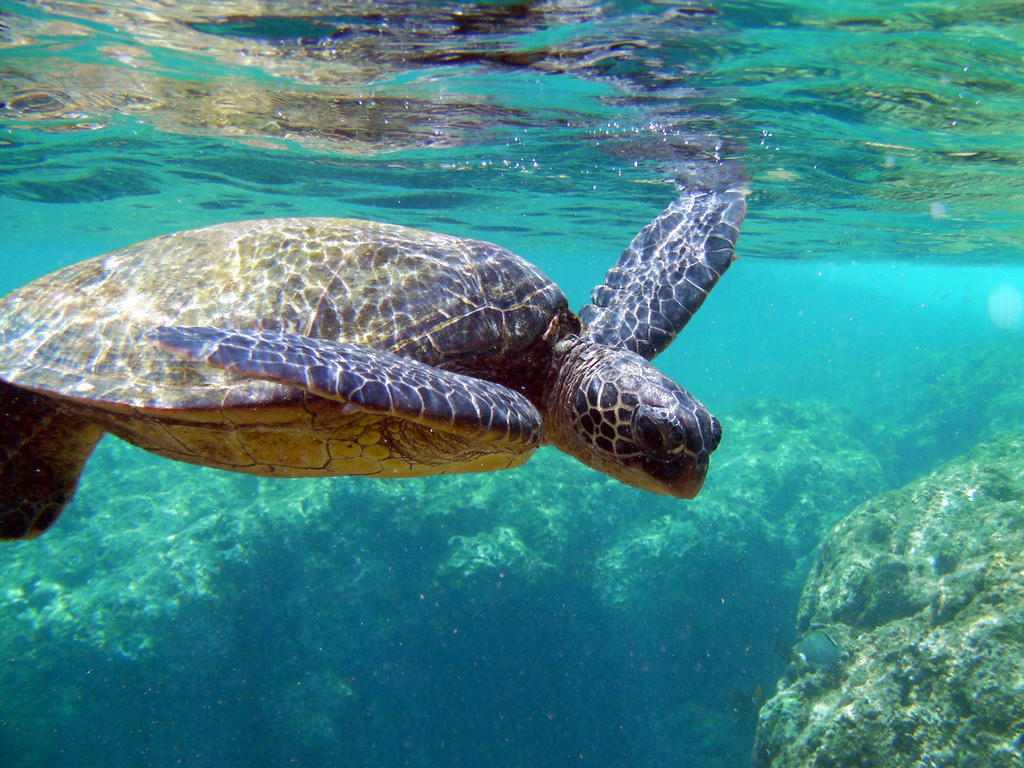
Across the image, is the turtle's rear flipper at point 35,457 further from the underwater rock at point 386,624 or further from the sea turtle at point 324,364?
the underwater rock at point 386,624

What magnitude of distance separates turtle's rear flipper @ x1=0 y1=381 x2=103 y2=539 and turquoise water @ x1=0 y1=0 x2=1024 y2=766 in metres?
5.43

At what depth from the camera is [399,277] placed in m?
3.92

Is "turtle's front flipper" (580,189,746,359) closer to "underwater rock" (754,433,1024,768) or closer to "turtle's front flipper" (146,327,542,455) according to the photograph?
"turtle's front flipper" (146,327,542,455)

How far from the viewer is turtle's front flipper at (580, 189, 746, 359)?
531 cm

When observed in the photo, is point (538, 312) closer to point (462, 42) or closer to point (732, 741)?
point (462, 42)

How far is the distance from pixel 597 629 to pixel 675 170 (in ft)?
37.5

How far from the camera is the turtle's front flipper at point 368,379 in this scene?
7.89 feet

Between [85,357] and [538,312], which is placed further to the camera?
[538,312]

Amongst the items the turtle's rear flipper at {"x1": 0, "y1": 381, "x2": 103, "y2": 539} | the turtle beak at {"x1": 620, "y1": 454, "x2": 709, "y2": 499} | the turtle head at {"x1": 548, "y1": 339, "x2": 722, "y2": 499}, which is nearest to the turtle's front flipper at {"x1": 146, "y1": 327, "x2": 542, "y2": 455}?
the turtle head at {"x1": 548, "y1": 339, "x2": 722, "y2": 499}

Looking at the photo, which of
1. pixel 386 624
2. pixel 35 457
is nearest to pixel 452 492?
pixel 386 624

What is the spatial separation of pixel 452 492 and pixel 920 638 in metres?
9.26

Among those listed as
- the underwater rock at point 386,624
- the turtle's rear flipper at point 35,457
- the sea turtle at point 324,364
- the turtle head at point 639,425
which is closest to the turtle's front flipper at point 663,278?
the sea turtle at point 324,364

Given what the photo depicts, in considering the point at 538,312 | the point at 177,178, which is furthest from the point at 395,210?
the point at 538,312

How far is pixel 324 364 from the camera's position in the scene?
104 inches
